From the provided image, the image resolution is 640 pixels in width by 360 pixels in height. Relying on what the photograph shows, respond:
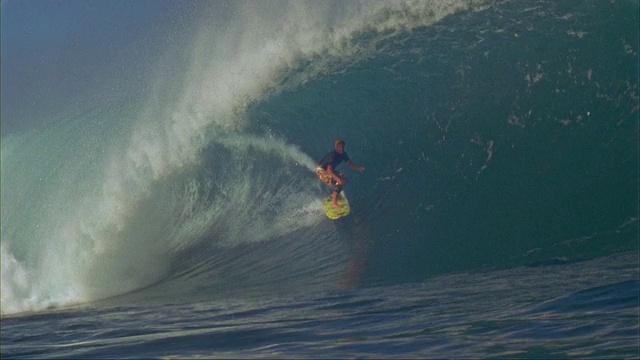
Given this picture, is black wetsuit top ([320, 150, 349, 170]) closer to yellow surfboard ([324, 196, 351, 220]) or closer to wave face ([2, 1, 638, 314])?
wave face ([2, 1, 638, 314])

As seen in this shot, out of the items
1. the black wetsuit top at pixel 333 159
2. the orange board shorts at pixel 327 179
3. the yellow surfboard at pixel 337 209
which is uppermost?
the black wetsuit top at pixel 333 159

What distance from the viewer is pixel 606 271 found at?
850 cm

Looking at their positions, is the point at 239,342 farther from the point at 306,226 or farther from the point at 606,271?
the point at 306,226

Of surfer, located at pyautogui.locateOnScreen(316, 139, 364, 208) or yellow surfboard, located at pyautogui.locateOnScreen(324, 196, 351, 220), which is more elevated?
surfer, located at pyautogui.locateOnScreen(316, 139, 364, 208)

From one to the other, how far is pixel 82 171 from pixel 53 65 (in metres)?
2.02

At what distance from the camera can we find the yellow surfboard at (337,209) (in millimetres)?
11203

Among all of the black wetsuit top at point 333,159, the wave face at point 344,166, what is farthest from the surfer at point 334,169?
the wave face at point 344,166

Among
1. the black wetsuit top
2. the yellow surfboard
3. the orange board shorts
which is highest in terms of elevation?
the black wetsuit top

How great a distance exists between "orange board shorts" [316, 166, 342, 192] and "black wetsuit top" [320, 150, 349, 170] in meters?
0.05

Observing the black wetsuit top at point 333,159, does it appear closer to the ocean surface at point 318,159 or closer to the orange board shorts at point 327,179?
the orange board shorts at point 327,179

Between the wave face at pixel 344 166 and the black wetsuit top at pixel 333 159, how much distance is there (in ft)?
0.77

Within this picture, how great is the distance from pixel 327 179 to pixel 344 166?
0.96ft

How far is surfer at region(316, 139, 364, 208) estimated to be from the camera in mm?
11352

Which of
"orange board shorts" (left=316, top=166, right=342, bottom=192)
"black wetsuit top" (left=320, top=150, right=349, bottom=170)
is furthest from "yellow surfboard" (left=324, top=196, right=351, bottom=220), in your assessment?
"black wetsuit top" (left=320, top=150, right=349, bottom=170)
